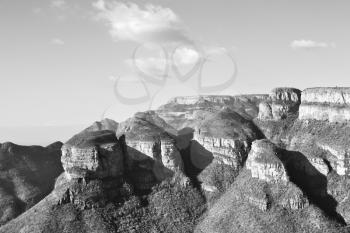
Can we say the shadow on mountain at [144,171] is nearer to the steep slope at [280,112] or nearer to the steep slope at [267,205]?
the steep slope at [267,205]

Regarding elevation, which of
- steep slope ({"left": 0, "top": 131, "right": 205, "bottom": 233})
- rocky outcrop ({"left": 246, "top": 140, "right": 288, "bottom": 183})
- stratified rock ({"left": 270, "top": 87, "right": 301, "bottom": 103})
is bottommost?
steep slope ({"left": 0, "top": 131, "right": 205, "bottom": 233})

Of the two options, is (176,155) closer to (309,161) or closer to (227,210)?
(227,210)

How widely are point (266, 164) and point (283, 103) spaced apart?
119 feet

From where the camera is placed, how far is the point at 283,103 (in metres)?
133

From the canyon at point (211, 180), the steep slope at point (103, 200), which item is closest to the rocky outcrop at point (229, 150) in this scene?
the canyon at point (211, 180)

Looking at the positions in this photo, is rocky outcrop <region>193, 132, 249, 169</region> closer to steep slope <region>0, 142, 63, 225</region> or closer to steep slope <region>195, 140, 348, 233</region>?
steep slope <region>195, 140, 348, 233</region>

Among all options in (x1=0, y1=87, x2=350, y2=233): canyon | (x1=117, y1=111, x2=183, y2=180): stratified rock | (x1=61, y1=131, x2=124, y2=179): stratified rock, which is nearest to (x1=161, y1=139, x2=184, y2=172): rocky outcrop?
(x1=117, y1=111, x2=183, y2=180): stratified rock

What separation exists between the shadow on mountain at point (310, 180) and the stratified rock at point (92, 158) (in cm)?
4021

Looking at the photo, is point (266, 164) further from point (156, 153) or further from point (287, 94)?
point (287, 94)

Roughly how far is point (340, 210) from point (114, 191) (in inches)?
2014

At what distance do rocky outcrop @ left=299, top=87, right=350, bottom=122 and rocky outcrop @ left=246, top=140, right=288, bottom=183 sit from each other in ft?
65.9

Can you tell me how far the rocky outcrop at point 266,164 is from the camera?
100363 mm

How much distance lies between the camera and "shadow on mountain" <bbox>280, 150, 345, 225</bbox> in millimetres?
98375

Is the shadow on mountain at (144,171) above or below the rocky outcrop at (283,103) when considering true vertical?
below
